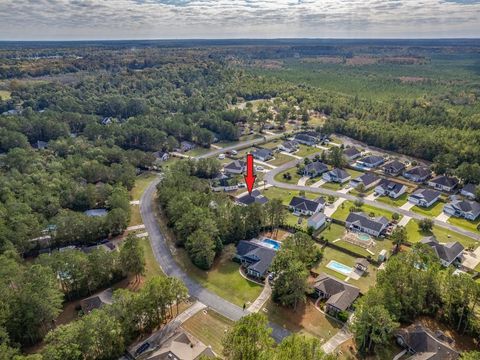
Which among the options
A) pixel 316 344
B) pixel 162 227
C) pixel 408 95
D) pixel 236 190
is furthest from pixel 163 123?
pixel 408 95

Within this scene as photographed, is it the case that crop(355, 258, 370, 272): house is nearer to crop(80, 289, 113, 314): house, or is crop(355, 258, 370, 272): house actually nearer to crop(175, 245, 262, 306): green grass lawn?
crop(175, 245, 262, 306): green grass lawn

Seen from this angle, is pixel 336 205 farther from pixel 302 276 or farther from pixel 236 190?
pixel 302 276

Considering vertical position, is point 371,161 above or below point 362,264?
below

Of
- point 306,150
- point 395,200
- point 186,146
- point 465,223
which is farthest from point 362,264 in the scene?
point 186,146

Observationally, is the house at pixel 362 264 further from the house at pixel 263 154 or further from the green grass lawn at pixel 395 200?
the house at pixel 263 154

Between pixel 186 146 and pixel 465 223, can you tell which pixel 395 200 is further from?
pixel 186 146

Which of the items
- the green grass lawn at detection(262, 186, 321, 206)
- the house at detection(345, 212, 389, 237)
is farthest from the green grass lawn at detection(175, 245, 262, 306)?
the house at detection(345, 212, 389, 237)

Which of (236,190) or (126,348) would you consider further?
(236,190)

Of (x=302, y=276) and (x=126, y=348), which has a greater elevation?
(x=302, y=276)
